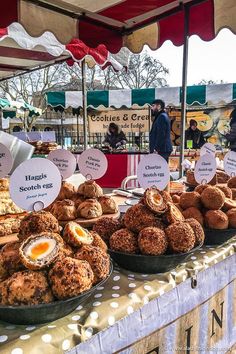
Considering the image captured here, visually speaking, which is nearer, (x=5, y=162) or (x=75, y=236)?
(x=75, y=236)

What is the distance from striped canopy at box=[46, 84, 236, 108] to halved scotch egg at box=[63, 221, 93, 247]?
18.7 ft

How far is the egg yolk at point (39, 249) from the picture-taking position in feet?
2.91

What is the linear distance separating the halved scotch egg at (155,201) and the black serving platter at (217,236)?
0.95ft

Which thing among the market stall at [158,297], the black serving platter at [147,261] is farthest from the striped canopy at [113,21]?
the black serving platter at [147,261]

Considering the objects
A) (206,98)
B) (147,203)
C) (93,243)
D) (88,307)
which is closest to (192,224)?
(147,203)

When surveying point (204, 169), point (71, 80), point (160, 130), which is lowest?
point (204, 169)

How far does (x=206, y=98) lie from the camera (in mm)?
6293

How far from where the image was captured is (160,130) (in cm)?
549

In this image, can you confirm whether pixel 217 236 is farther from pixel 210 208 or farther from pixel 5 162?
pixel 5 162

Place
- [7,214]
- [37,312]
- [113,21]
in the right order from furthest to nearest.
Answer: [113,21] → [7,214] → [37,312]

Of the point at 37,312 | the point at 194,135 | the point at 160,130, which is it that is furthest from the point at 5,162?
the point at 194,135

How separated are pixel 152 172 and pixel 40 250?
74 cm

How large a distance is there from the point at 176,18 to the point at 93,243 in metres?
2.44

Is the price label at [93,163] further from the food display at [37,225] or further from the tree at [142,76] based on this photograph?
the tree at [142,76]
